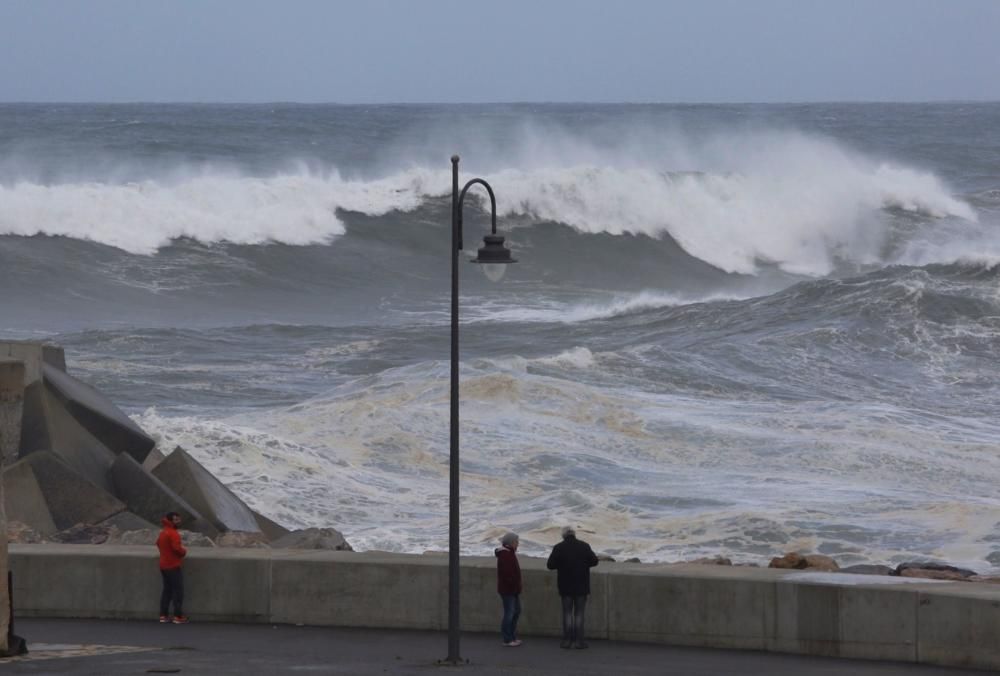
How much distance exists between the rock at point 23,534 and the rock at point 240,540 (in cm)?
141

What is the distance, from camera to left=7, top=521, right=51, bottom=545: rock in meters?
13.4

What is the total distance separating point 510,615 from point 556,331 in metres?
22.3

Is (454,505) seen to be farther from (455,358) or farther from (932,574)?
(932,574)

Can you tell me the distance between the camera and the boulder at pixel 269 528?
16031 mm

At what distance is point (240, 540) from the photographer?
13953 mm

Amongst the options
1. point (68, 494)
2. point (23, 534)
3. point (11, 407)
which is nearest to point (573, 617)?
point (23, 534)

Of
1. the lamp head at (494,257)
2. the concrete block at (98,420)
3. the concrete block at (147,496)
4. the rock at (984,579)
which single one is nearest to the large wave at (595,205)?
the concrete block at (98,420)

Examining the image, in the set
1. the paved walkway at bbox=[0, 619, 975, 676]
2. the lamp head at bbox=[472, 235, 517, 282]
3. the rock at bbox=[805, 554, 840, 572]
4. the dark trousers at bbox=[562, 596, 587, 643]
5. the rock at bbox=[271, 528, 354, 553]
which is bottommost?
the paved walkway at bbox=[0, 619, 975, 676]

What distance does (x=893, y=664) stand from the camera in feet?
33.6

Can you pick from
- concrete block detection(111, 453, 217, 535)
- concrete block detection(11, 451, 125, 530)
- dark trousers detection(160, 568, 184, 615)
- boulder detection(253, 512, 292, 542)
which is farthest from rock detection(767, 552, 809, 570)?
concrete block detection(11, 451, 125, 530)

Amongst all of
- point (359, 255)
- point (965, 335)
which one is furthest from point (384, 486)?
point (359, 255)

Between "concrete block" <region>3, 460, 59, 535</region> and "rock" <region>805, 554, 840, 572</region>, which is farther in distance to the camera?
"concrete block" <region>3, 460, 59, 535</region>

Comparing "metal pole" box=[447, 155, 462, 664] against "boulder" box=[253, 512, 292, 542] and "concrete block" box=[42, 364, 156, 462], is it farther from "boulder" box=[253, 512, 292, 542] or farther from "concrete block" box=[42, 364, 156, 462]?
"concrete block" box=[42, 364, 156, 462]

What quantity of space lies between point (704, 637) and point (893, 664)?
1.27 metres
